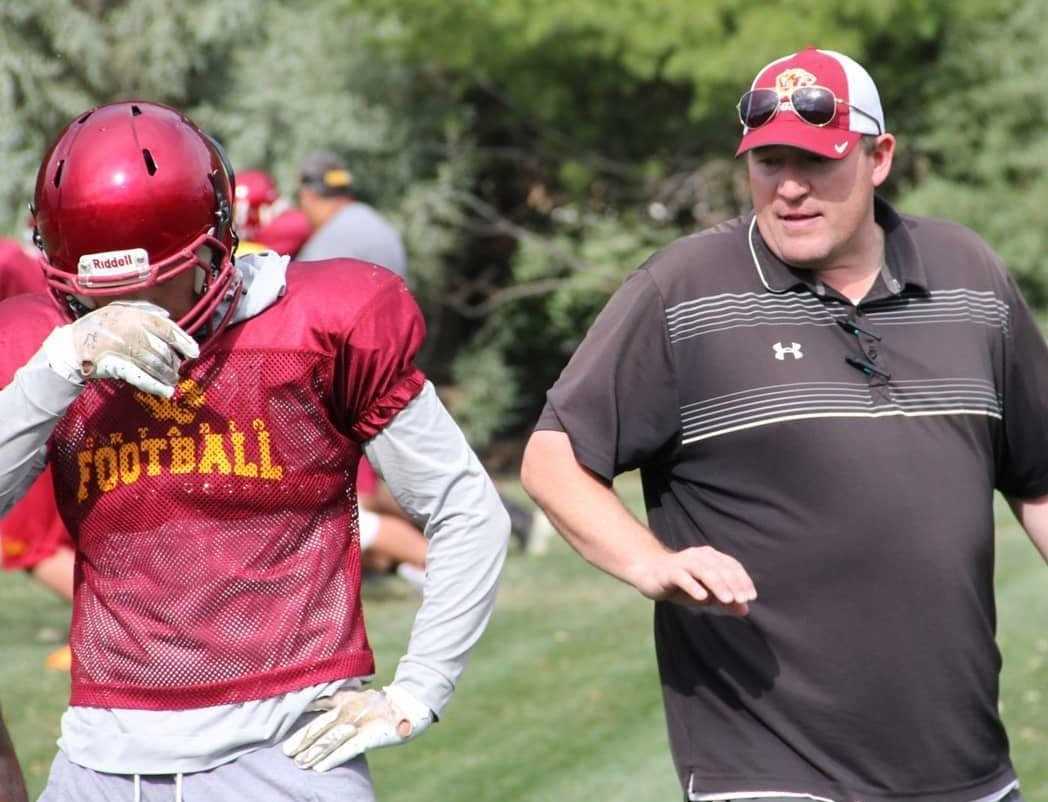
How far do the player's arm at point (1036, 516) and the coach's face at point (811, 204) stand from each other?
67 cm

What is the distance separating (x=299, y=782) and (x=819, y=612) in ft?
3.48

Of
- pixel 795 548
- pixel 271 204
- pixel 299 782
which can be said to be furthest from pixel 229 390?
Result: pixel 271 204

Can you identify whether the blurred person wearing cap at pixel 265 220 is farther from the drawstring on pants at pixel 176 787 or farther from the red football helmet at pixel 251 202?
the drawstring on pants at pixel 176 787

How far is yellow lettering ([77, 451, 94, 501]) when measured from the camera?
10.2 feet

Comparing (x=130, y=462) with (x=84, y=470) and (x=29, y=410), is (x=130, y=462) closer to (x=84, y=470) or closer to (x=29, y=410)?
(x=84, y=470)

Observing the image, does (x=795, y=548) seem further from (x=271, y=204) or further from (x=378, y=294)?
(x=271, y=204)

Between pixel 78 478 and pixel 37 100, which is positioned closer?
pixel 78 478

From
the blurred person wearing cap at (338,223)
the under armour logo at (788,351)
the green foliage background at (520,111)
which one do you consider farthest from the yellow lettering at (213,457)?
the green foliage background at (520,111)

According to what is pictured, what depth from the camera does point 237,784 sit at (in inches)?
119

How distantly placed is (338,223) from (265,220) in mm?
525

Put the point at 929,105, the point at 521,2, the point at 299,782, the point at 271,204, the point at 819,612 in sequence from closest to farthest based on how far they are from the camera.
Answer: the point at 299,782 → the point at 819,612 → the point at 271,204 → the point at 521,2 → the point at 929,105

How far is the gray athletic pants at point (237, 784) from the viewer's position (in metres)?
3.03

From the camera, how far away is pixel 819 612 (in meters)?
3.48

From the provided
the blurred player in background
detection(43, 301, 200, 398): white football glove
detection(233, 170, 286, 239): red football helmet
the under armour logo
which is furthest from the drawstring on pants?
detection(233, 170, 286, 239): red football helmet
